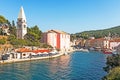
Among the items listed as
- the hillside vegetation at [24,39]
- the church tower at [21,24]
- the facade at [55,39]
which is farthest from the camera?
the facade at [55,39]

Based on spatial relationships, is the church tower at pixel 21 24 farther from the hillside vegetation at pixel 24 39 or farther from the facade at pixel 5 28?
the facade at pixel 5 28

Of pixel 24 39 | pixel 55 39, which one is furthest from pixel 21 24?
pixel 55 39

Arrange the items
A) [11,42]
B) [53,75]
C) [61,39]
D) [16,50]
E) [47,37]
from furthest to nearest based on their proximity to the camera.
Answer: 1. [61,39]
2. [47,37]
3. [11,42]
4. [16,50]
5. [53,75]

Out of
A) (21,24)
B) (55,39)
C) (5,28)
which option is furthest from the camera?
(55,39)

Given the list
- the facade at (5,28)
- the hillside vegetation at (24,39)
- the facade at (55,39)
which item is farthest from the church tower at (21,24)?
the facade at (55,39)

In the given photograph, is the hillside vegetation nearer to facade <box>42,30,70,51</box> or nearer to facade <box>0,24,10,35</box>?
facade <box>0,24,10,35</box>

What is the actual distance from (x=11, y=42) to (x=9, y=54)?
38.6 ft

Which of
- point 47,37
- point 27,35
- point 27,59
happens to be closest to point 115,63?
point 27,59

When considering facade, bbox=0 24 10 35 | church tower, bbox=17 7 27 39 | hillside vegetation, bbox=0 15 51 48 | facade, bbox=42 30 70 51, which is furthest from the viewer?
facade, bbox=42 30 70 51

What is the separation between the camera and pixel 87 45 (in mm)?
136875

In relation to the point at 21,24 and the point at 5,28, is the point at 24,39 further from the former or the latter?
the point at 5,28

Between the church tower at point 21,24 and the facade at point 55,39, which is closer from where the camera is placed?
the church tower at point 21,24

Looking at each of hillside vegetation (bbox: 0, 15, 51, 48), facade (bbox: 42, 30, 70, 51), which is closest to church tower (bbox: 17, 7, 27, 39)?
hillside vegetation (bbox: 0, 15, 51, 48)

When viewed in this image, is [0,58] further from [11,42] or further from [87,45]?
[87,45]
